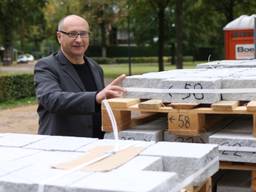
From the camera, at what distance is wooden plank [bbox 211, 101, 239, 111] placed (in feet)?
13.0

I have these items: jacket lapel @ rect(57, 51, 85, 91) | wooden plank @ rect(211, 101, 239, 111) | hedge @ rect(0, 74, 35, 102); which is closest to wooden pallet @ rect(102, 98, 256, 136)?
wooden plank @ rect(211, 101, 239, 111)

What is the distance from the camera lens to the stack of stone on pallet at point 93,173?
2281 mm

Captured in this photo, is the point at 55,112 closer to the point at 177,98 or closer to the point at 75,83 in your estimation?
the point at 75,83

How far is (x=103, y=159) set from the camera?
2.80m

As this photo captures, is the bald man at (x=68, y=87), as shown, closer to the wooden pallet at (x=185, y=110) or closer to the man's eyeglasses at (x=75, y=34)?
the man's eyeglasses at (x=75, y=34)

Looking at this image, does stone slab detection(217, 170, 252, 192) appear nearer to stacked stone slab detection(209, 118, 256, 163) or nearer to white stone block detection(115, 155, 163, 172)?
stacked stone slab detection(209, 118, 256, 163)

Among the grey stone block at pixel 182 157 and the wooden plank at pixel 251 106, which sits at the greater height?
the wooden plank at pixel 251 106

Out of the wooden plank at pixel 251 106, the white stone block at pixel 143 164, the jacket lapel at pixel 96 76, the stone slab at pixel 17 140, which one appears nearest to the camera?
the white stone block at pixel 143 164

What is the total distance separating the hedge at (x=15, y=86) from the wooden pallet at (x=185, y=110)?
15268 millimetres

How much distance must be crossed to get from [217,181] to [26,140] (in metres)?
1.79

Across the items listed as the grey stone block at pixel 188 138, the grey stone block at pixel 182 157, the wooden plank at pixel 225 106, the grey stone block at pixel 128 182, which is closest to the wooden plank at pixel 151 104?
the grey stone block at pixel 188 138

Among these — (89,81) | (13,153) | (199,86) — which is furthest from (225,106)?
(13,153)

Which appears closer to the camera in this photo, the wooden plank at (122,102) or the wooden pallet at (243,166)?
the wooden pallet at (243,166)

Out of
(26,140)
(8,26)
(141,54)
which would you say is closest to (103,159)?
(26,140)
